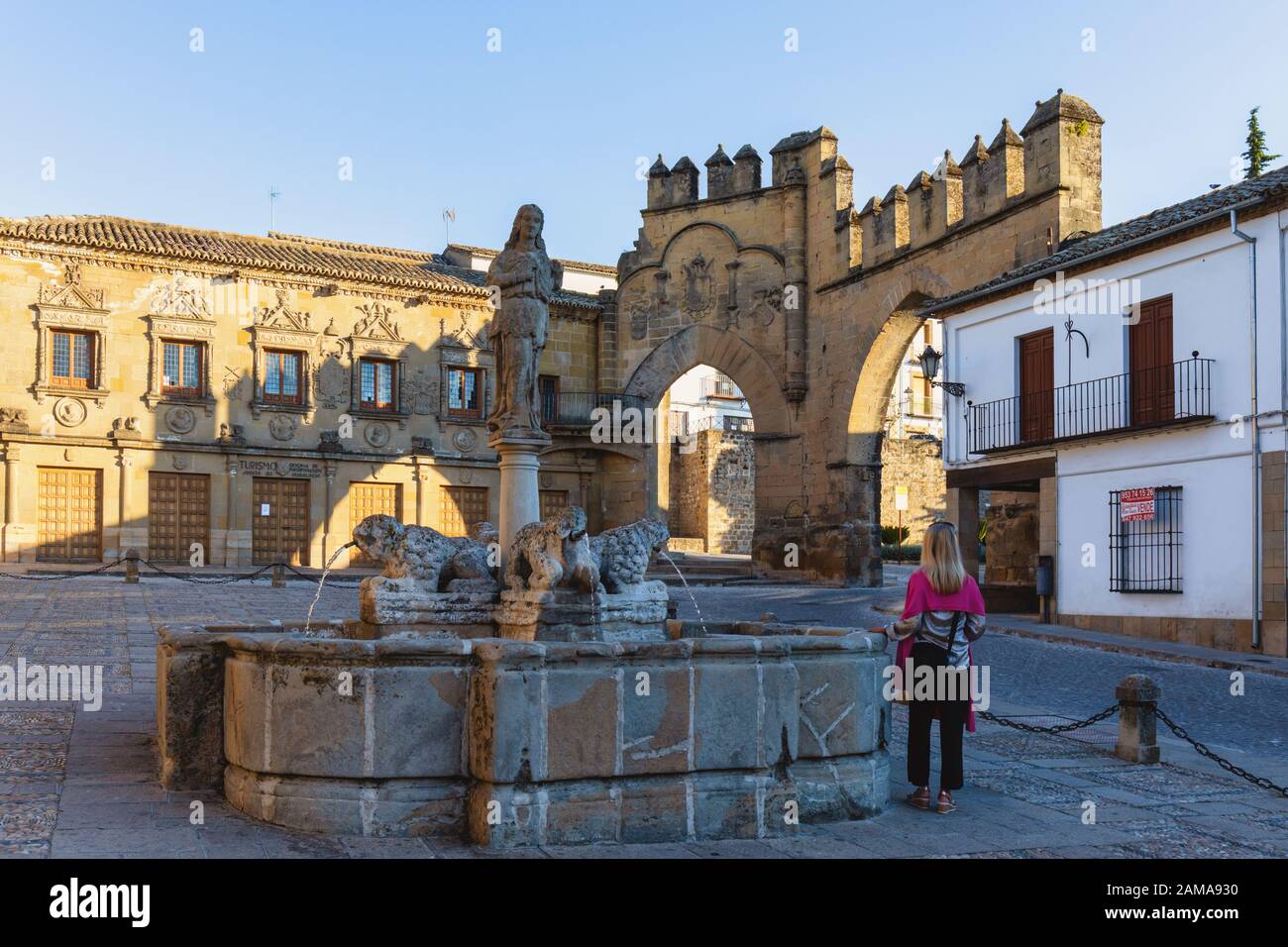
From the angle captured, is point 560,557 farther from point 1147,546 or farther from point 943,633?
point 1147,546

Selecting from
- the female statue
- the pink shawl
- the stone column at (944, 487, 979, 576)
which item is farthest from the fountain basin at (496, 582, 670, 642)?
the stone column at (944, 487, 979, 576)

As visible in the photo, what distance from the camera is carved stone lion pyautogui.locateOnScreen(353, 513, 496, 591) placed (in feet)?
22.0

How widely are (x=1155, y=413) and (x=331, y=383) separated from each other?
18.9 m

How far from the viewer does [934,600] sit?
5.76 metres

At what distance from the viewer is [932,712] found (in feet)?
19.1

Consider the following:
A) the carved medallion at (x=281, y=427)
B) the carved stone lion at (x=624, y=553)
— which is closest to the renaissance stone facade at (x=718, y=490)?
the carved medallion at (x=281, y=427)

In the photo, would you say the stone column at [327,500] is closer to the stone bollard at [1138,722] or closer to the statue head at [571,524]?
the statue head at [571,524]

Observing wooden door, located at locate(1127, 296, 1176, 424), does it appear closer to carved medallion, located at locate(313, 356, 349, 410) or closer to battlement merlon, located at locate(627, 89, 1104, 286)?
battlement merlon, located at locate(627, 89, 1104, 286)

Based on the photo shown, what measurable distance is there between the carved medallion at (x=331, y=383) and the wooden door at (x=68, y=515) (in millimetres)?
5104

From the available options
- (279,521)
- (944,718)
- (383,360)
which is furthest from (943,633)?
(383,360)

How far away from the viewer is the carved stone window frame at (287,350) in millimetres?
27234
